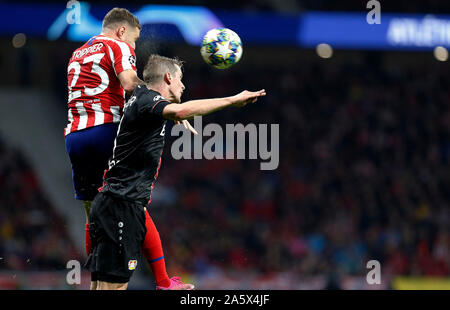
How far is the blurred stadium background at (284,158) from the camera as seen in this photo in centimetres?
1549

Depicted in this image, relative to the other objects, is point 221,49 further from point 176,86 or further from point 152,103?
point 152,103

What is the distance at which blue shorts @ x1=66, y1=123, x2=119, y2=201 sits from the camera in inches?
241

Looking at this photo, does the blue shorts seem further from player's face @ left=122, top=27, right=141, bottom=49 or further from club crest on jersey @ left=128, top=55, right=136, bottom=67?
player's face @ left=122, top=27, right=141, bottom=49

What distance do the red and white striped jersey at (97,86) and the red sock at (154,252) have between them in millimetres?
954

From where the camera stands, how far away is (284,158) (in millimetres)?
18844

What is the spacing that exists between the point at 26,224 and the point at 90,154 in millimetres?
10125

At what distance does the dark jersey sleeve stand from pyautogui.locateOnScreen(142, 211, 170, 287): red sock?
103 centimetres

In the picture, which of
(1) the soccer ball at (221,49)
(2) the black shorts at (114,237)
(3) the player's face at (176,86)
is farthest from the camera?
(1) the soccer ball at (221,49)

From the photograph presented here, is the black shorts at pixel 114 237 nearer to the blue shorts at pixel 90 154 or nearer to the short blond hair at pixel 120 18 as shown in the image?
the blue shorts at pixel 90 154

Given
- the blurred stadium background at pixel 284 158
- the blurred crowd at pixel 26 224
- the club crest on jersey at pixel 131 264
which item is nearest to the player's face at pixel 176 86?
the club crest on jersey at pixel 131 264

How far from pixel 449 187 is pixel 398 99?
9.85ft

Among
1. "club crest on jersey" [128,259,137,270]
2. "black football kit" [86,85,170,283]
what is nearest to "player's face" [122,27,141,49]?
"black football kit" [86,85,170,283]

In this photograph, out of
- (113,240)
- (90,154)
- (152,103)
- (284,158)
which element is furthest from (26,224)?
(152,103)

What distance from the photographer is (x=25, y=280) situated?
1358cm
